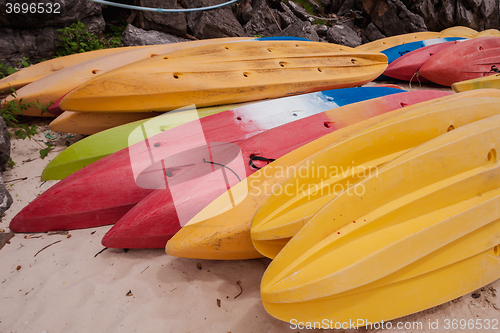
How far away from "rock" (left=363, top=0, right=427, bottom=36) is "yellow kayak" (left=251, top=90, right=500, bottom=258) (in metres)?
4.59

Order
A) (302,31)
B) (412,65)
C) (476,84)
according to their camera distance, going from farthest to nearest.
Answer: (302,31)
(412,65)
(476,84)

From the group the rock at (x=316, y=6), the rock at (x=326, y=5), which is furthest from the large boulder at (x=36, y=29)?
the rock at (x=326, y=5)

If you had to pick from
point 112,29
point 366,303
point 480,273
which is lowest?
point 480,273

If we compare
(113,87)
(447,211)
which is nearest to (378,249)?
(447,211)

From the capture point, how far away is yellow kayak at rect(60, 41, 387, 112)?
7.47 feet

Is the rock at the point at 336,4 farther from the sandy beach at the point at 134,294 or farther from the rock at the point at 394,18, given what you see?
the sandy beach at the point at 134,294

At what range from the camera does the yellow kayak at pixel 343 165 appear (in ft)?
4.28

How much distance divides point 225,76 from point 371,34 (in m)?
4.31

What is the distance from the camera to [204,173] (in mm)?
1769

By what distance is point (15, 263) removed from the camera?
5.21 ft

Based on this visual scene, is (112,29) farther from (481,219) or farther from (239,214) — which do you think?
(481,219)

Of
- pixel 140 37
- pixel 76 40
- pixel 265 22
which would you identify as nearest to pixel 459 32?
pixel 265 22

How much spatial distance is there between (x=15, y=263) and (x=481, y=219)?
2248 mm

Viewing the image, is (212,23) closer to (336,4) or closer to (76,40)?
(76,40)
